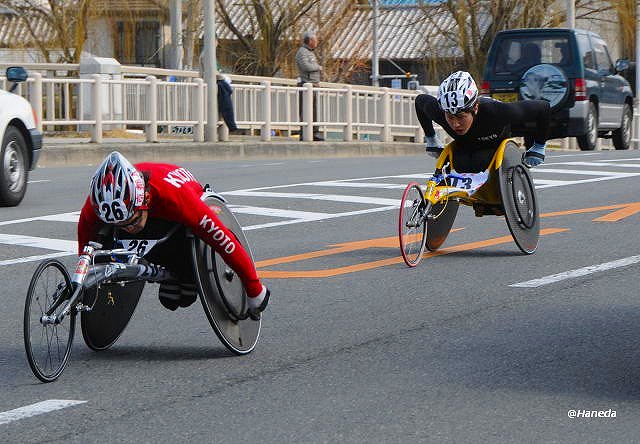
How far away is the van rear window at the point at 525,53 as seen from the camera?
24.0 meters

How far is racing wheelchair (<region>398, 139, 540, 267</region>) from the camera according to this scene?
10742 mm

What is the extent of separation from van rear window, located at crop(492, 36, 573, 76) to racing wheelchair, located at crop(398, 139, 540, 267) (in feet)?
42.1

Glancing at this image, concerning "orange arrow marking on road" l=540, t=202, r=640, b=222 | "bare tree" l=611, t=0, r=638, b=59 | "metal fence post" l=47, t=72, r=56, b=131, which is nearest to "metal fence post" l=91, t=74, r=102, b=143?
"metal fence post" l=47, t=72, r=56, b=131

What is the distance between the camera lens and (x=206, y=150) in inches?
1020

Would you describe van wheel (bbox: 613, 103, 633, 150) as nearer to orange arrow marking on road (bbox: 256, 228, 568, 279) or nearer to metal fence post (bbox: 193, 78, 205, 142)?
metal fence post (bbox: 193, 78, 205, 142)

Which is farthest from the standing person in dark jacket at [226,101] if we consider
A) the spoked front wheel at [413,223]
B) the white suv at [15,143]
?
the spoked front wheel at [413,223]

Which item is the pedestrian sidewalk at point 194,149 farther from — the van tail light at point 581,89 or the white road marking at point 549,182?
the white road marking at point 549,182

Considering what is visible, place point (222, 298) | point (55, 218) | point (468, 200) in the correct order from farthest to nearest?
point (55, 218), point (468, 200), point (222, 298)

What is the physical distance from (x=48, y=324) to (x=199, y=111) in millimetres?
20727

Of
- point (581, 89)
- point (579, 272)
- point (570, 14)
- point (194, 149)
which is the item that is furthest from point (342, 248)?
point (570, 14)

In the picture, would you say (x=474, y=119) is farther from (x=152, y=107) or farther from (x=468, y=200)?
(x=152, y=107)

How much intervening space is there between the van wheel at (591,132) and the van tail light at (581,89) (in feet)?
3.15

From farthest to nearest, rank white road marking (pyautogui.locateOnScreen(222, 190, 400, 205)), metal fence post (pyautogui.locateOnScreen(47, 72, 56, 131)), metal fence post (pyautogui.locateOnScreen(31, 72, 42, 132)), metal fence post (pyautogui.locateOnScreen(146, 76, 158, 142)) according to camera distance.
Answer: metal fence post (pyautogui.locateOnScreen(146, 76, 158, 142)), metal fence post (pyautogui.locateOnScreen(47, 72, 56, 131)), metal fence post (pyautogui.locateOnScreen(31, 72, 42, 132)), white road marking (pyautogui.locateOnScreen(222, 190, 400, 205))

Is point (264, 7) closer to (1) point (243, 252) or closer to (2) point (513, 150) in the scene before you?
(2) point (513, 150)
